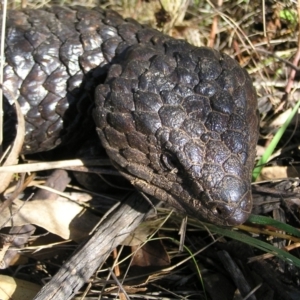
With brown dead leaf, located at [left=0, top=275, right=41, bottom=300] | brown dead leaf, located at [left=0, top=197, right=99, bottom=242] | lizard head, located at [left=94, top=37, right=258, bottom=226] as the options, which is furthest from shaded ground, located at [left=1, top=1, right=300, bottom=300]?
lizard head, located at [left=94, top=37, right=258, bottom=226]

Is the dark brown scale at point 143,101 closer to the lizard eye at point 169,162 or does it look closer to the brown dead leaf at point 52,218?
the lizard eye at point 169,162

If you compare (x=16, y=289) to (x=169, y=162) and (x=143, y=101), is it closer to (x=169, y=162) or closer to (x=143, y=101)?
(x=169, y=162)

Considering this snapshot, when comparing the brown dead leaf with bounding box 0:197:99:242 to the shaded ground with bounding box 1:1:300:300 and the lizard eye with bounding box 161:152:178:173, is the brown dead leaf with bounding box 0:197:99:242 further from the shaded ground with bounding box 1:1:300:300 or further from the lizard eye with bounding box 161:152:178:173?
the lizard eye with bounding box 161:152:178:173

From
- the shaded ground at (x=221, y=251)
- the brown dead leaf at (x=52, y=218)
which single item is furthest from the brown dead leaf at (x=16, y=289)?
the brown dead leaf at (x=52, y=218)

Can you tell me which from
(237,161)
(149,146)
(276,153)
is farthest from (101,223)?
(276,153)

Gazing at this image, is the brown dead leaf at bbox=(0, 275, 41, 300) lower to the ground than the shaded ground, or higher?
higher

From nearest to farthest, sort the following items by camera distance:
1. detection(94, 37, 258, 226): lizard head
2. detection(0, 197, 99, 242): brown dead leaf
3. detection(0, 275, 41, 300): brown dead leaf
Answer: detection(94, 37, 258, 226): lizard head → detection(0, 275, 41, 300): brown dead leaf → detection(0, 197, 99, 242): brown dead leaf

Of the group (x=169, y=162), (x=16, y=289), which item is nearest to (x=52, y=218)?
(x=16, y=289)

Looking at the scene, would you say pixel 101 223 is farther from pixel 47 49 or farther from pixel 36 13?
pixel 36 13

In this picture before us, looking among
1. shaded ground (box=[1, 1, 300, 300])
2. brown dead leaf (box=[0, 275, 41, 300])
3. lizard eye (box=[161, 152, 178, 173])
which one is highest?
lizard eye (box=[161, 152, 178, 173])
